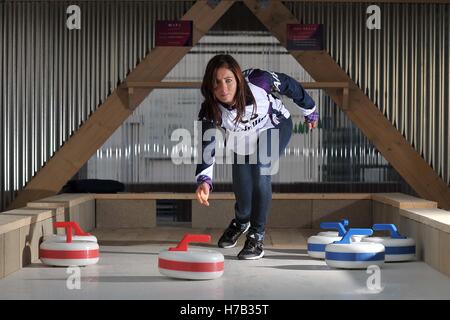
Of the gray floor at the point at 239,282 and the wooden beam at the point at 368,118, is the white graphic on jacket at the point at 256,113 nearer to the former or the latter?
the gray floor at the point at 239,282

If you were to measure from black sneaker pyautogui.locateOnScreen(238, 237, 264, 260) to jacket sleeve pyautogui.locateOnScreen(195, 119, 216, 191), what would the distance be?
0.32 m

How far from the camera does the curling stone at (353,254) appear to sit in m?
3.52

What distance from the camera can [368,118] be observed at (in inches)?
243

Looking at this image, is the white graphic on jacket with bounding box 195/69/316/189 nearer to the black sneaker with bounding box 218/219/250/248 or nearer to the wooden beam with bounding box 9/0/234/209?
the black sneaker with bounding box 218/219/250/248

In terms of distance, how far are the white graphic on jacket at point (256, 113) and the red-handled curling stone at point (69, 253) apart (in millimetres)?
598

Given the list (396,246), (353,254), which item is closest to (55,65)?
(396,246)

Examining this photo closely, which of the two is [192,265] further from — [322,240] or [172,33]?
[172,33]

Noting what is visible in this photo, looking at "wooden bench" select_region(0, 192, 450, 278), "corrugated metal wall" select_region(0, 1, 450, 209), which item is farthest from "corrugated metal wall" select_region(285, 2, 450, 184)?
"wooden bench" select_region(0, 192, 450, 278)

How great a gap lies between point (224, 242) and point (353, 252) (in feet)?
3.05

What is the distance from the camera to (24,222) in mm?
3707

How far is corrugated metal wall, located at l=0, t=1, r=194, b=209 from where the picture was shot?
6160 mm

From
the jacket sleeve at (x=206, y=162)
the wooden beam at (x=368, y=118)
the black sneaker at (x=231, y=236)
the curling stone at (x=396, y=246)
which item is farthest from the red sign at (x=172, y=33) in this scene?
the curling stone at (x=396, y=246)
